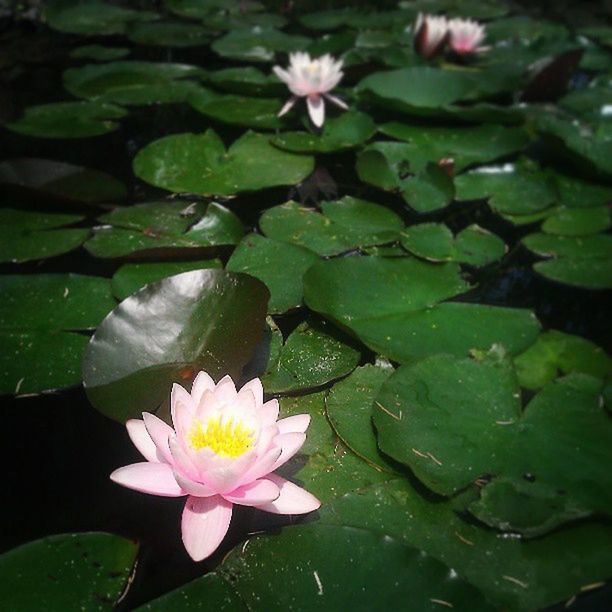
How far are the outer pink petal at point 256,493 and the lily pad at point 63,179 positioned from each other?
139 cm

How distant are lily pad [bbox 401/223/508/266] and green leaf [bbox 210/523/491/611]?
40.2 inches

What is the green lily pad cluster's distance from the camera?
3.37 ft

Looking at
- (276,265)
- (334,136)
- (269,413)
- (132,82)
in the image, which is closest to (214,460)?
(269,413)

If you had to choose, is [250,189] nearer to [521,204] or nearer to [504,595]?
[521,204]

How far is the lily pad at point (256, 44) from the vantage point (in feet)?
11.7

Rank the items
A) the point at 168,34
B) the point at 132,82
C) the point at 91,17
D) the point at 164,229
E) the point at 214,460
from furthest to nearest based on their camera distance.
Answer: the point at 91,17 → the point at 168,34 → the point at 132,82 → the point at 164,229 → the point at 214,460

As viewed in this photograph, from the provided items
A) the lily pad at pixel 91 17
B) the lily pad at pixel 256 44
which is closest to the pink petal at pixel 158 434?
the lily pad at pixel 256 44

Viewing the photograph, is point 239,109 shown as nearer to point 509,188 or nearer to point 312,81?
point 312,81

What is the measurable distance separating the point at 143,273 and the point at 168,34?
2.85 m

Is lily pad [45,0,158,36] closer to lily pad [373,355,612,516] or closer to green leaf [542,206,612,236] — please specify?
green leaf [542,206,612,236]

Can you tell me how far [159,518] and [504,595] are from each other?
2.06ft

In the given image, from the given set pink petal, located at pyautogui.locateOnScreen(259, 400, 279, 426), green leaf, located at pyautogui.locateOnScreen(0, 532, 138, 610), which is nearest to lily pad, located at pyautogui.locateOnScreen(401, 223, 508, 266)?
pink petal, located at pyautogui.locateOnScreen(259, 400, 279, 426)

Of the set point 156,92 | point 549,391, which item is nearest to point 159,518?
point 549,391

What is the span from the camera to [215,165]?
7.55 feet
